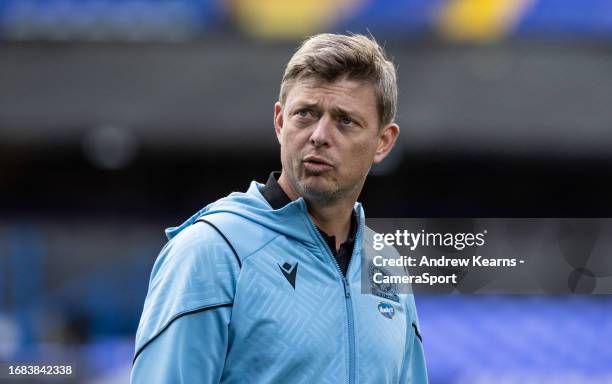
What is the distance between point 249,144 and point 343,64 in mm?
2190

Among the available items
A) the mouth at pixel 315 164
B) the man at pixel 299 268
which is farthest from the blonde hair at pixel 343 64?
the mouth at pixel 315 164

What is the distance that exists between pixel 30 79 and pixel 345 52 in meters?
2.56

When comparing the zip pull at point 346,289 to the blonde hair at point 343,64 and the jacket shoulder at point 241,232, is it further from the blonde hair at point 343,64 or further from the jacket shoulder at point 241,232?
the blonde hair at point 343,64

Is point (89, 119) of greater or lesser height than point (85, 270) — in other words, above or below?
above

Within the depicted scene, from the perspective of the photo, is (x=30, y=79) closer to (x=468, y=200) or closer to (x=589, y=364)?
(x=468, y=200)

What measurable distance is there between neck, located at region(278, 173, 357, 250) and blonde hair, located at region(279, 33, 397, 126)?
13 centimetres

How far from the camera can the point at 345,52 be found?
114 centimetres

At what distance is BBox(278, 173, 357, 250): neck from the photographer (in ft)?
3.80

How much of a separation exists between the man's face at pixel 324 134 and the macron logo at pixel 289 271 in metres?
0.11

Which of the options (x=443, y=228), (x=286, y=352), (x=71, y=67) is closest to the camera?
(x=286, y=352)

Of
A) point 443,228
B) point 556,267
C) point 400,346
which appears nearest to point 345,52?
point 400,346

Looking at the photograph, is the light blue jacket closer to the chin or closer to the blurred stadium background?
the chin

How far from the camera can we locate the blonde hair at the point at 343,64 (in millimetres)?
1129

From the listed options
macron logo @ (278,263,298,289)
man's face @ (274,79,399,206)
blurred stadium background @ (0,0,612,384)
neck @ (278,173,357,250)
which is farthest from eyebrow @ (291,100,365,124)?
blurred stadium background @ (0,0,612,384)
